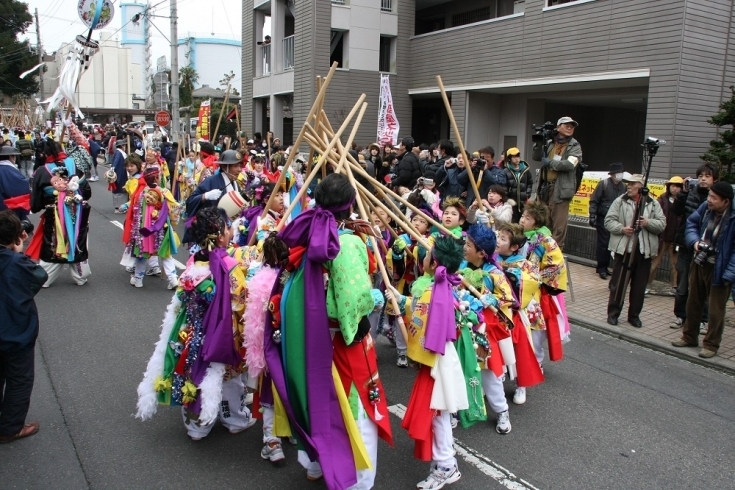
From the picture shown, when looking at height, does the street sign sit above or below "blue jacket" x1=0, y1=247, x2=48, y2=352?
above

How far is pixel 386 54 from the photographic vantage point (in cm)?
2055

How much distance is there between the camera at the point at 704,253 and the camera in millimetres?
6000

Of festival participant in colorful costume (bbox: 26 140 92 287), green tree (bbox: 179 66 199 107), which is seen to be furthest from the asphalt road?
green tree (bbox: 179 66 199 107)

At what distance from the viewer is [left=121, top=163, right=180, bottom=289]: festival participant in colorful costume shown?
26.3ft

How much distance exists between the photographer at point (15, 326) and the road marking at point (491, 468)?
121 inches

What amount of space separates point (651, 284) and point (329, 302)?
24.6ft

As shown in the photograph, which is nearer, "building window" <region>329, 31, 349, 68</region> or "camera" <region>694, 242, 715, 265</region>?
"camera" <region>694, 242, 715, 265</region>

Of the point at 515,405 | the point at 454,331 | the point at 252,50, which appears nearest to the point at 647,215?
the point at 515,405

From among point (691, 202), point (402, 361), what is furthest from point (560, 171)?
point (402, 361)

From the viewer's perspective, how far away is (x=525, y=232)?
17.2 feet

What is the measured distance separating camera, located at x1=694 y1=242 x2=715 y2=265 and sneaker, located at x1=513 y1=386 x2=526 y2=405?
273 centimetres

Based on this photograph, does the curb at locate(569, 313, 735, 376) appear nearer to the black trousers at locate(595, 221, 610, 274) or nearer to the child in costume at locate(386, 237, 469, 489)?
the black trousers at locate(595, 221, 610, 274)

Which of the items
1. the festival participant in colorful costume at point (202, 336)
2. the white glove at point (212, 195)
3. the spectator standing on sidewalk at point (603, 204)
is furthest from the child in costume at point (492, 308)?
the spectator standing on sidewalk at point (603, 204)

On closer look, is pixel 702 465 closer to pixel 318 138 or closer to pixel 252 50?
pixel 318 138
